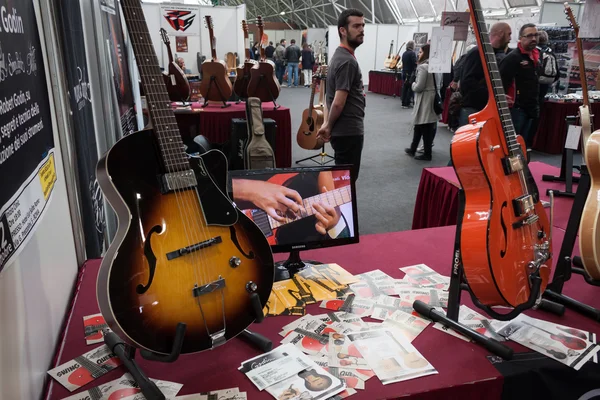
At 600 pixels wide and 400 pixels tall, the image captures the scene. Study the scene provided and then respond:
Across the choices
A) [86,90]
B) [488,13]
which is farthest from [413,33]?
[86,90]

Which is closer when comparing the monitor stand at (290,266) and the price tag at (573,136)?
the monitor stand at (290,266)

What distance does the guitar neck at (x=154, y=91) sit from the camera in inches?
43.7

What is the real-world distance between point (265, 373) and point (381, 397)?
29 centimetres

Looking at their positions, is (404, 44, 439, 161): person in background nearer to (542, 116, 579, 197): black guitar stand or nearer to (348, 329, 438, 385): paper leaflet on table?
(542, 116, 579, 197): black guitar stand

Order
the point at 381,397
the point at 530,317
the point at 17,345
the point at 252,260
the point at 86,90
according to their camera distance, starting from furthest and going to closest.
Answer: the point at 86,90 < the point at 530,317 < the point at 252,260 < the point at 381,397 < the point at 17,345

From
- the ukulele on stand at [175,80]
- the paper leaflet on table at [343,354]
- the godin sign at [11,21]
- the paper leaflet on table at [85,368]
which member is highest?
the godin sign at [11,21]

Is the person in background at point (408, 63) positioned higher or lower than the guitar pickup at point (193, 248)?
higher

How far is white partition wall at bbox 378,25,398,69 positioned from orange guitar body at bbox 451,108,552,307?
49.7ft

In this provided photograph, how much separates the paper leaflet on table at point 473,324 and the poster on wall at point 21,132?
1.13 meters

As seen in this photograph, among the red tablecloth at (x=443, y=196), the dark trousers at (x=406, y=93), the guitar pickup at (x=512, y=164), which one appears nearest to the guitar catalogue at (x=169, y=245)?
the guitar pickup at (x=512, y=164)

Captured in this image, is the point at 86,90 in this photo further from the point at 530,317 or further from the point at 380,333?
the point at 530,317

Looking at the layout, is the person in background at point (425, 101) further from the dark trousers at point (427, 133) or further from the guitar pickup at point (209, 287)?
the guitar pickup at point (209, 287)

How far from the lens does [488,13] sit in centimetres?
1274

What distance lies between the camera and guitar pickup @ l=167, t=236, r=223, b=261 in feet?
3.43
